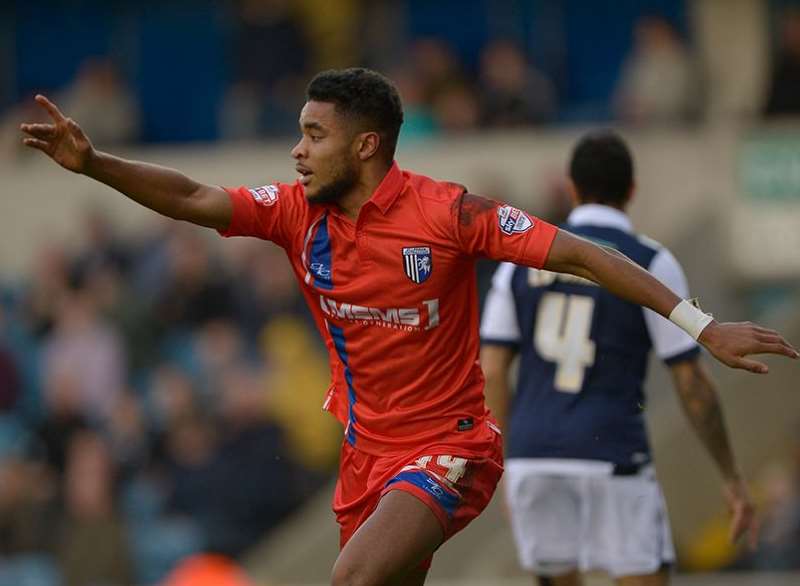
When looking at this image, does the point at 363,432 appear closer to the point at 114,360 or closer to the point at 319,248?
the point at 319,248

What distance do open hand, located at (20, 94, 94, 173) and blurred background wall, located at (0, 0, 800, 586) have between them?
6202mm

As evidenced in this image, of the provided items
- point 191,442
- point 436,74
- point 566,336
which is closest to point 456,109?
point 436,74

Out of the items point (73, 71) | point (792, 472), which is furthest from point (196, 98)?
point (792, 472)

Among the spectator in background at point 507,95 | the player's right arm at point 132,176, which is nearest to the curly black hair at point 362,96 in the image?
the player's right arm at point 132,176

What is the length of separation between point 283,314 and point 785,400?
3.92m

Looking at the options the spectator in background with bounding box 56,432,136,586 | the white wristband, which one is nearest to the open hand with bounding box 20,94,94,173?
the white wristband

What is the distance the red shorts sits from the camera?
258 inches

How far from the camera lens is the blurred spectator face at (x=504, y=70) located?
1562 centimetres

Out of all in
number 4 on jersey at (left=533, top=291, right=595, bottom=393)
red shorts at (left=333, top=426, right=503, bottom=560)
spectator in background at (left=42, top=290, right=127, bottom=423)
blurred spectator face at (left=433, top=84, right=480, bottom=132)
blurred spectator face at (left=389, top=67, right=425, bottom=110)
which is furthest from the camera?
blurred spectator face at (left=389, top=67, right=425, bottom=110)

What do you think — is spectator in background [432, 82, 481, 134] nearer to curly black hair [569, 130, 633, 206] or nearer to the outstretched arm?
curly black hair [569, 130, 633, 206]

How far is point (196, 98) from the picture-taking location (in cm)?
1909

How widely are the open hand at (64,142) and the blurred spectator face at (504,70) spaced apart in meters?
9.58

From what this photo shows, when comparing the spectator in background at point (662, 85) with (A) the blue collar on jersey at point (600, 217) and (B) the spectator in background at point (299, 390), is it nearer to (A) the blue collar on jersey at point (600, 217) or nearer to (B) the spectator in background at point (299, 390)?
(B) the spectator in background at point (299, 390)

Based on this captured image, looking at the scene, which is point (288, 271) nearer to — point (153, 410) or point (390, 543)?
point (153, 410)
